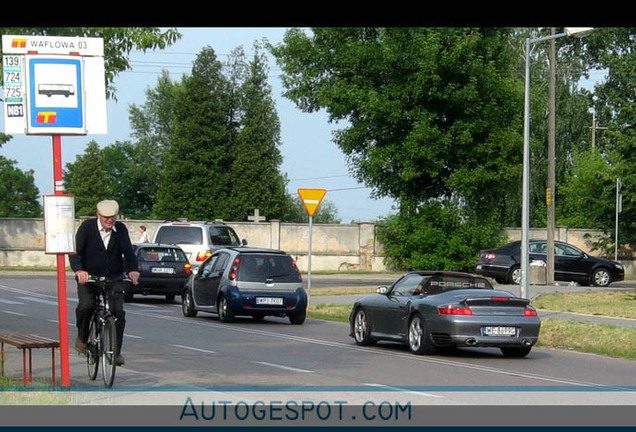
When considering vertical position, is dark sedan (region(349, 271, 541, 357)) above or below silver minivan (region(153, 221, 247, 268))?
below

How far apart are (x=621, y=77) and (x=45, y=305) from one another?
837 inches

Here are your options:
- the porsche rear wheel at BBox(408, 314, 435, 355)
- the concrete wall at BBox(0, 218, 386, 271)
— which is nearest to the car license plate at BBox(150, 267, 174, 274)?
the porsche rear wheel at BBox(408, 314, 435, 355)

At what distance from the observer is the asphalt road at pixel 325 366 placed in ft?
45.8

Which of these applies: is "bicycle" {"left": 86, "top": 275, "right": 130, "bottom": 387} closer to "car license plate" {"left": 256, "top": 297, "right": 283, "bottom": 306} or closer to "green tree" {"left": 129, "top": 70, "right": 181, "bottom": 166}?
"car license plate" {"left": 256, "top": 297, "right": 283, "bottom": 306}

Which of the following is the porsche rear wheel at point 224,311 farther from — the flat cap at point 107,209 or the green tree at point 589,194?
the green tree at point 589,194

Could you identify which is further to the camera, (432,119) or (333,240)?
(333,240)

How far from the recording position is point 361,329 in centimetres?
2114

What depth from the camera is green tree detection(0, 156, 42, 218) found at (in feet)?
404

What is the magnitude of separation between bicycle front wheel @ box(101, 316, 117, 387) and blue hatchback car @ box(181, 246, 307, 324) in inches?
481

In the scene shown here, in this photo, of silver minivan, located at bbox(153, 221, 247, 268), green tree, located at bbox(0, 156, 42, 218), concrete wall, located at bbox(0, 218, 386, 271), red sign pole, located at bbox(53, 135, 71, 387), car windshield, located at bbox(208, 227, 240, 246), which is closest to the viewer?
red sign pole, located at bbox(53, 135, 71, 387)

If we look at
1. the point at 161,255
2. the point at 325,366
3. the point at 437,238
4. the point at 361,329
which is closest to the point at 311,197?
the point at 161,255

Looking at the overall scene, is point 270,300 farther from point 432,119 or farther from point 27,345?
point 432,119

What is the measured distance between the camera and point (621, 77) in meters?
41.4

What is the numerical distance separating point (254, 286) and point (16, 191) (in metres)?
104
